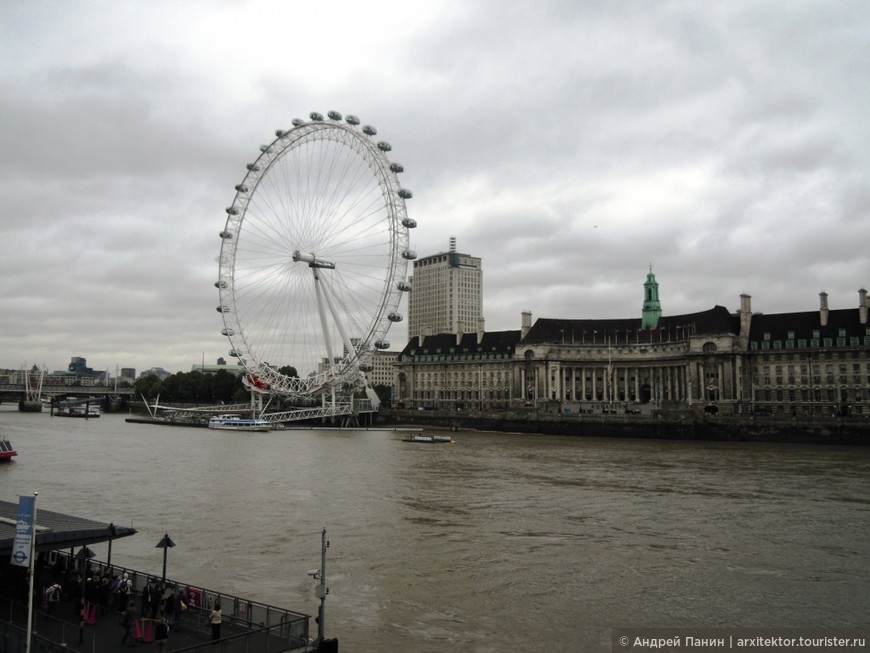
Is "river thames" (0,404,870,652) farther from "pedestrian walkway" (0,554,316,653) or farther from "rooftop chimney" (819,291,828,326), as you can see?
"rooftop chimney" (819,291,828,326)

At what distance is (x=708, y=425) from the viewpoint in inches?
3103

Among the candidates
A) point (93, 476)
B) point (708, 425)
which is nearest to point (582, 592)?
point (93, 476)

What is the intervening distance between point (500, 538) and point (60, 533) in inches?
618

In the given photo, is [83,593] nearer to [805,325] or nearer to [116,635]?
[116,635]

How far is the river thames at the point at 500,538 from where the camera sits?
60.1ft

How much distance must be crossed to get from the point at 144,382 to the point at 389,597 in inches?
6416

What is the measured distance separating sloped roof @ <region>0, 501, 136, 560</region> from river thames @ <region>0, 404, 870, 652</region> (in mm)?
5264

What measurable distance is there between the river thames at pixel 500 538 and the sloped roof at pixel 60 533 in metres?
5.26

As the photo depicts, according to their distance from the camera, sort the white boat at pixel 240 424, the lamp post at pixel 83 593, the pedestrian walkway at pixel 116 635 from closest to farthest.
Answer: the pedestrian walkway at pixel 116 635
the lamp post at pixel 83 593
the white boat at pixel 240 424

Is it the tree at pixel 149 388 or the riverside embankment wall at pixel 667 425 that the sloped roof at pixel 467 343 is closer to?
the riverside embankment wall at pixel 667 425

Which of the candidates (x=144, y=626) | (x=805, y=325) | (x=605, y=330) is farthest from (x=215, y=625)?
(x=605, y=330)

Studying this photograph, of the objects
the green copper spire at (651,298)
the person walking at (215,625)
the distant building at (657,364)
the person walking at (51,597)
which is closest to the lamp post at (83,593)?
the person walking at (51,597)

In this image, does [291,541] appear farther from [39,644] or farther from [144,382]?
Answer: [144,382]

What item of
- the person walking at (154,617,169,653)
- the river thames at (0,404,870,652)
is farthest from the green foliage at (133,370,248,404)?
the person walking at (154,617,169,653)
